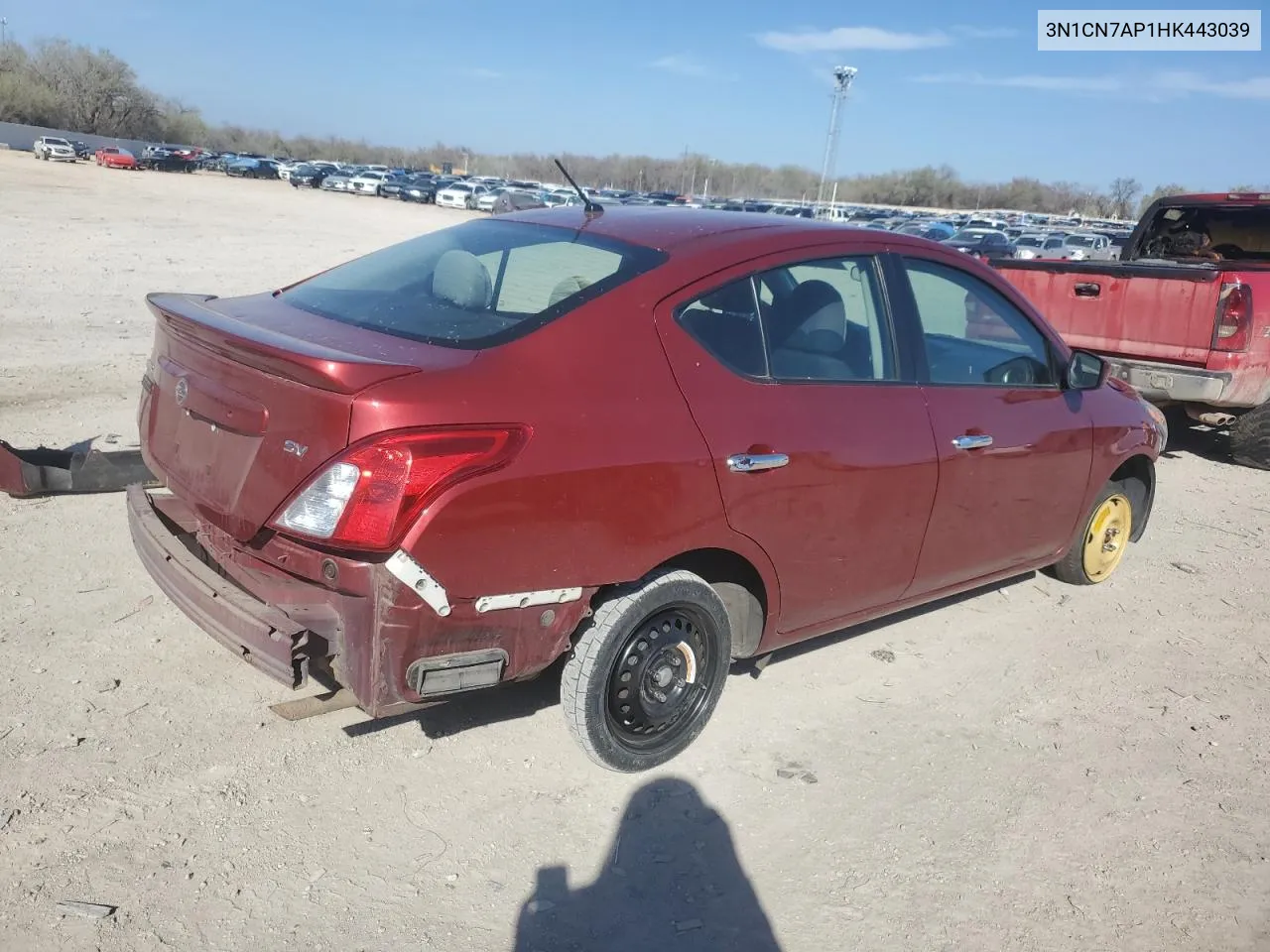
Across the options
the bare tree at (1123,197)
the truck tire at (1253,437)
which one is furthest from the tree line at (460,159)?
the truck tire at (1253,437)

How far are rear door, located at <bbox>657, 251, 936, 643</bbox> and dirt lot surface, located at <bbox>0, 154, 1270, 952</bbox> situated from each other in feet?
2.11

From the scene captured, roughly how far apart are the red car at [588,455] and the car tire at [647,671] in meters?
0.01

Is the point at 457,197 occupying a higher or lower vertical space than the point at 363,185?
lower

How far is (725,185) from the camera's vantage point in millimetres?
124188

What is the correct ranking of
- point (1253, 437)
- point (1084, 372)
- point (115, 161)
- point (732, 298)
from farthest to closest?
point (115, 161)
point (1253, 437)
point (1084, 372)
point (732, 298)

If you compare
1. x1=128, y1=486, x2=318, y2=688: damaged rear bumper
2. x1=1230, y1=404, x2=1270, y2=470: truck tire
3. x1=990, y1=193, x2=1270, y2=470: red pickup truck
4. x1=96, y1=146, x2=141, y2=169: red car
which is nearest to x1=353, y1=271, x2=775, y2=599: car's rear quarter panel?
x1=128, y1=486, x2=318, y2=688: damaged rear bumper

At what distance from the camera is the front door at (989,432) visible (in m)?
4.08

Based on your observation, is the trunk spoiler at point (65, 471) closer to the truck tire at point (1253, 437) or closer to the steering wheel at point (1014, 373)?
the steering wheel at point (1014, 373)

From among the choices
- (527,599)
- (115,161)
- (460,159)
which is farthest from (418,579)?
(460,159)

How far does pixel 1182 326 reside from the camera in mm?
7711

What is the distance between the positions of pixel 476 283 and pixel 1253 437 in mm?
7326

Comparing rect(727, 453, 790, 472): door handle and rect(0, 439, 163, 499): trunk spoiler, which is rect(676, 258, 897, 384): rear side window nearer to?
rect(727, 453, 790, 472): door handle

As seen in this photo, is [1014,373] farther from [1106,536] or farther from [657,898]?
[657,898]

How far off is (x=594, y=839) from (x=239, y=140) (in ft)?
434
